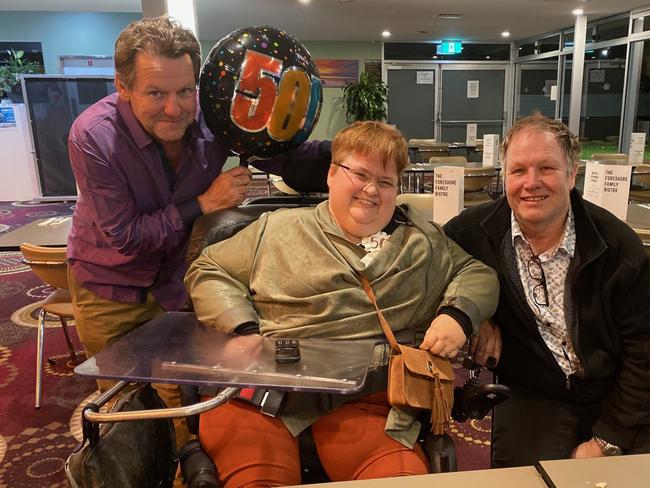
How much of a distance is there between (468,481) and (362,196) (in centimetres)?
82

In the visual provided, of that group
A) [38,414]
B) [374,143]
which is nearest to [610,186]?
[374,143]

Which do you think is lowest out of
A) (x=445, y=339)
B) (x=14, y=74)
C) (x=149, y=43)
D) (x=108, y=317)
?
(x=108, y=317)

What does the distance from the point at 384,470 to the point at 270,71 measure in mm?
1091

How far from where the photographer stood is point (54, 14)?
923 cm

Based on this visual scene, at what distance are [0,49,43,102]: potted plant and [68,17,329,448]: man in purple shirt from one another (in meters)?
8.04

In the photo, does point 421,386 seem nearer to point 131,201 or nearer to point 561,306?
point 561,306

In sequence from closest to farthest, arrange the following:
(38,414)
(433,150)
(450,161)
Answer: (38,414) < (450,161) < (433,150)

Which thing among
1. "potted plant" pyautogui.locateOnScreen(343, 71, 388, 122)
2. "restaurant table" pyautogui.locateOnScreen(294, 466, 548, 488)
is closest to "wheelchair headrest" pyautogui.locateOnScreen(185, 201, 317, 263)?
"restaurant table" pyautogui.locateOnScreen(294, 466, 548, 488)

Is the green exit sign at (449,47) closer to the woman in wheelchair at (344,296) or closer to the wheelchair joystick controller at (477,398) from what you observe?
the woman in wheelchair at (344,296)

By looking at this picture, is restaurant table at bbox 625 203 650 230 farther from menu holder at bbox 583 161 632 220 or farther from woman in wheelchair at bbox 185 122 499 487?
woman in wheelchair at bbox 185 122 499 487

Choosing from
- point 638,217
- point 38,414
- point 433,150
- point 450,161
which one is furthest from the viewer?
point 433,150

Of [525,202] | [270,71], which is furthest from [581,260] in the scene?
[270,71]

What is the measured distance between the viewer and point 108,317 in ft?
6.07

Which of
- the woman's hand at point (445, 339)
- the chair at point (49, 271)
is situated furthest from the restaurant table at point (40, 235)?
the woman's hand at point (445, 339)
